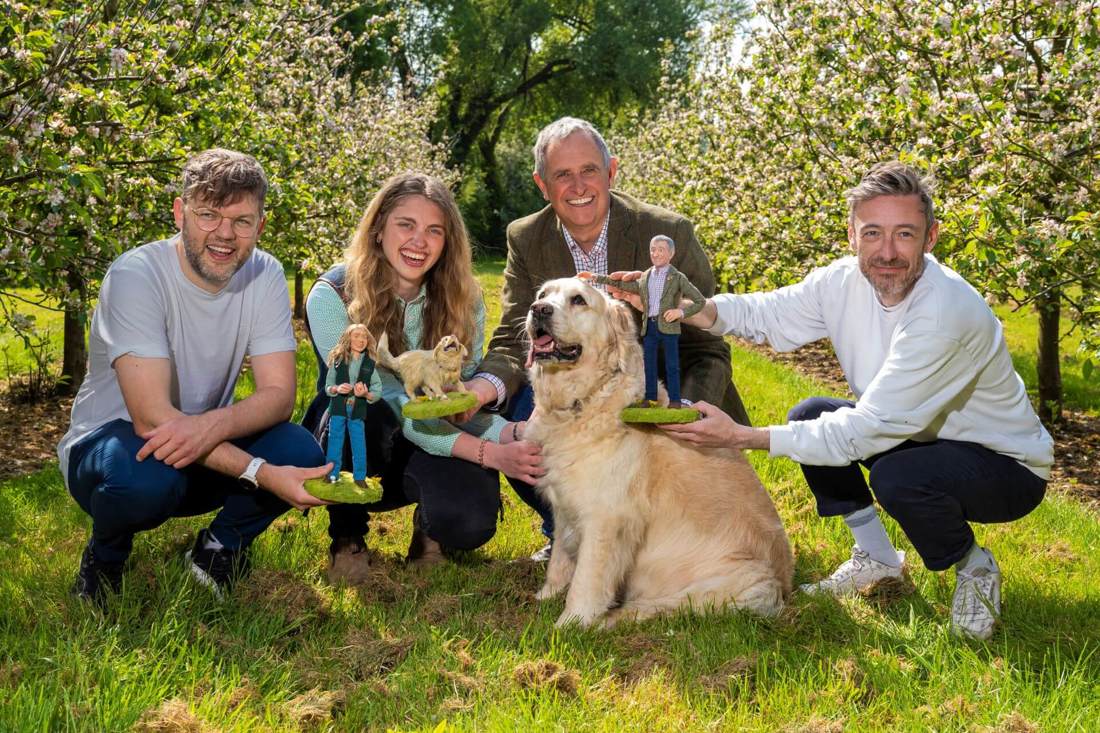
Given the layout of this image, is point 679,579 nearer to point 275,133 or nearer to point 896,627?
point 896,627

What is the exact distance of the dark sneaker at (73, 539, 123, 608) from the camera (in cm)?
359

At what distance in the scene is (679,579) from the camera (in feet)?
12.8

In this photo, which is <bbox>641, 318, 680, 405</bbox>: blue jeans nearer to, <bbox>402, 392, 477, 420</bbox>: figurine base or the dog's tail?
<bbox>402, 392, 477, 420</bbox>: figurine base

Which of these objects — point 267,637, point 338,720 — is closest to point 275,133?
point 267,637

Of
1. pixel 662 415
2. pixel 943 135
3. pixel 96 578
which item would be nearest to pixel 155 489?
pixel 96 578

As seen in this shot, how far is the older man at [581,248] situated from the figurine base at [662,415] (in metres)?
0.93

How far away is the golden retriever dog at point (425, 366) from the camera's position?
342 cm

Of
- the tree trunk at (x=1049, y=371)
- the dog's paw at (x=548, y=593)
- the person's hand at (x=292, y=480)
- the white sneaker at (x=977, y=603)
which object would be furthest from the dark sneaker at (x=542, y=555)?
the tree trunk at (x=1049, y=371)

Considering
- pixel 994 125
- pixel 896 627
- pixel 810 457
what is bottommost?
pixel 896 627

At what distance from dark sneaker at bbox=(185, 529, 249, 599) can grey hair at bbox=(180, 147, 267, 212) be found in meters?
1.50

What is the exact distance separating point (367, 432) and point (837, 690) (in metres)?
2.40

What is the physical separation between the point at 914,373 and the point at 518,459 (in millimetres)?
1745

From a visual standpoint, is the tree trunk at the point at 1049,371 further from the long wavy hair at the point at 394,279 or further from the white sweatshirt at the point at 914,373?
the long wavy hair at the point at 394,279

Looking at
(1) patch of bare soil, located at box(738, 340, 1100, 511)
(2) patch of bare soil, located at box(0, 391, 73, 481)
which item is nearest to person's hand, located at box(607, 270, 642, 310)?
(1) patch of bare soil, located at box(738, 340, 1100, 511)
